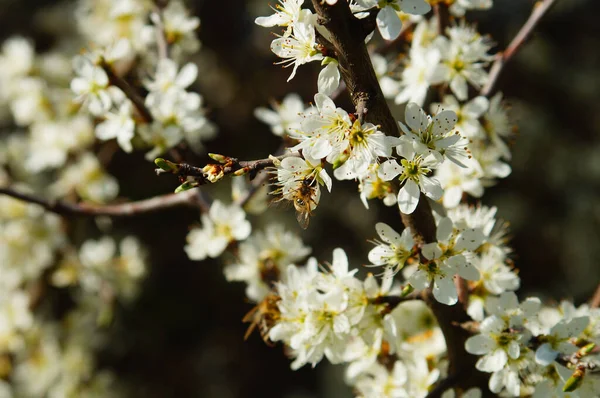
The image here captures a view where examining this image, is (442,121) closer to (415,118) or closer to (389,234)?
(415,118)

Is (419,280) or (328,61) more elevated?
(328,61)

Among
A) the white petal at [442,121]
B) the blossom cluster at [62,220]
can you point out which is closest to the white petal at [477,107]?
the white petal at [442,121]

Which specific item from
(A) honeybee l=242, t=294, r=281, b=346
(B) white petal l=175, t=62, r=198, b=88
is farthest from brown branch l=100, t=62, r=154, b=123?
(A) honeybee l=242, t=294, r=281, b=346

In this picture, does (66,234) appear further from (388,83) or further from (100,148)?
(388,83)

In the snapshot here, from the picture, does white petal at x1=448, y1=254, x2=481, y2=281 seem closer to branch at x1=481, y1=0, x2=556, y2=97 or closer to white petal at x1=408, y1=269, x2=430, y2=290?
white petal at x1=408, y1=269, x2=430, y2=290

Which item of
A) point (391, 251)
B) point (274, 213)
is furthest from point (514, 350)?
point (274, 213)
